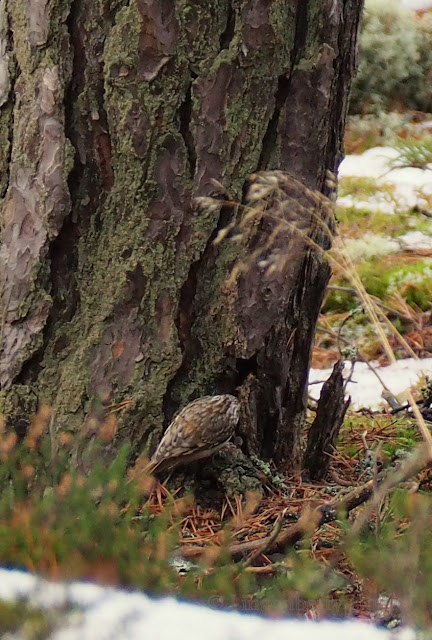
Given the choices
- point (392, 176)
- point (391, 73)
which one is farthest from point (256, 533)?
point (391, 73)

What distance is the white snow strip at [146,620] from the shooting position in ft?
2.74

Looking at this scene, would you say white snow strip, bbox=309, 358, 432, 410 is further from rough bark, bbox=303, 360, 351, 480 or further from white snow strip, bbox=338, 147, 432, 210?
white snow strip, bbox=338, 147, 432, 210

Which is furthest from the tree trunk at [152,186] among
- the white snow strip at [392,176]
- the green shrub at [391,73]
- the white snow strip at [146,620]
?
the green shrub at [391,73]

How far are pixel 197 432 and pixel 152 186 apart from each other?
1.49 ft

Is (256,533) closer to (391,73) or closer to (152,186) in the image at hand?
(152,186)

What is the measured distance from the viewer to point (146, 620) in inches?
35.4

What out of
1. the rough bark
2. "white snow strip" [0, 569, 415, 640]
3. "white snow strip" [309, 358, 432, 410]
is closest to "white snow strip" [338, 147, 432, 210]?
"white snow strip" [309, 358, 432, 410]

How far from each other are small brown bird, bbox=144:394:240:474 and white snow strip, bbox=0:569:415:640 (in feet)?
1.65

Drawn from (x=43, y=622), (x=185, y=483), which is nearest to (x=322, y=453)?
(x=185, y=483)

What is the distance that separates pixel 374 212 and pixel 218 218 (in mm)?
3840

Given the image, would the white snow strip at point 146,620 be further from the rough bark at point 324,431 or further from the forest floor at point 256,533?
the rough bark at point 324,431

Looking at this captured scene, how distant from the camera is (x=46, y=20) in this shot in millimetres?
1438

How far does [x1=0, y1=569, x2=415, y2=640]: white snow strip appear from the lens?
0.83 metres

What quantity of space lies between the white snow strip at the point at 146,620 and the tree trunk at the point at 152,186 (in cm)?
54
